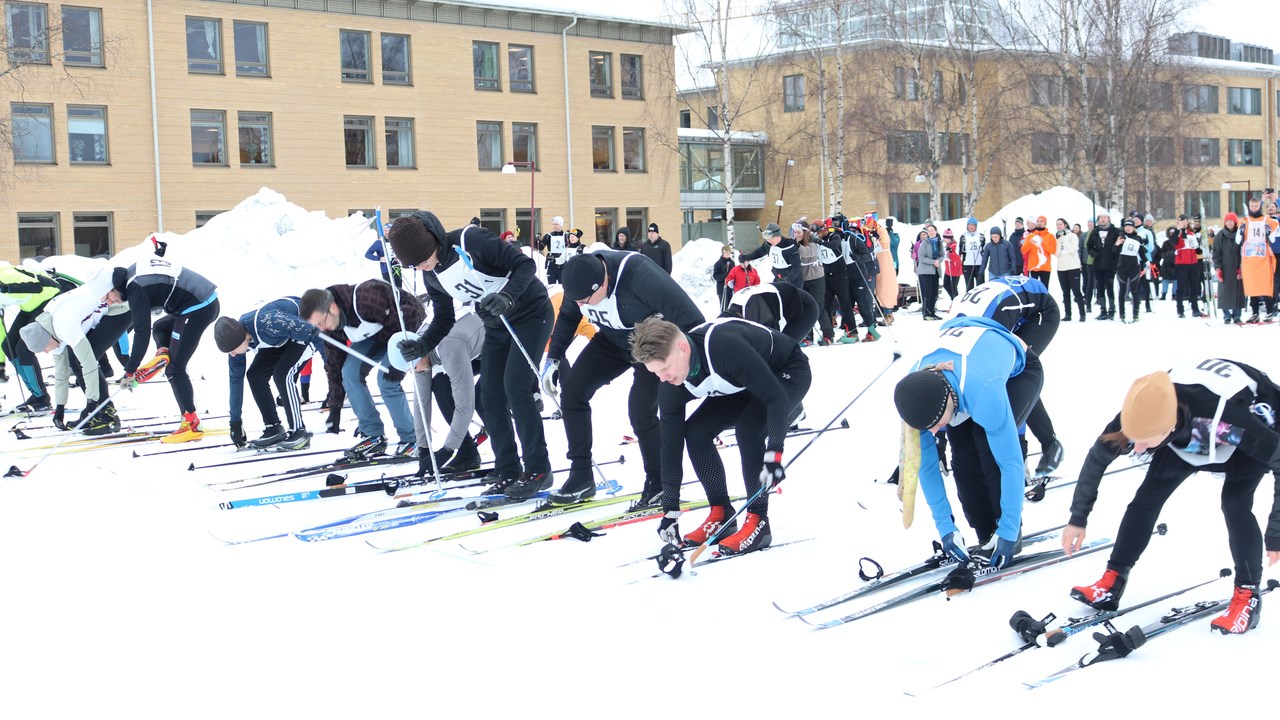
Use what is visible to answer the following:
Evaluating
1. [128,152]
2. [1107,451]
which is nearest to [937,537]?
[1107,451]

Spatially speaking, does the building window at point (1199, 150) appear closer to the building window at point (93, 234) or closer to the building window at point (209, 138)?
the building window at point (209, 138)

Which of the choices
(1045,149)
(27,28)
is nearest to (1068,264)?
(27,28)

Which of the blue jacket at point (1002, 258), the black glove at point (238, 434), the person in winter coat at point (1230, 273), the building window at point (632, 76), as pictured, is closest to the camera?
the black glove at point (238, 434)

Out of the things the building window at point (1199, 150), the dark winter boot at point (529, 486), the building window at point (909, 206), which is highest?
the building window at point (1199, 150)

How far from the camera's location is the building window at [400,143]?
3069 centimetres

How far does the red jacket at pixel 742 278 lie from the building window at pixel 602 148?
20.0 m

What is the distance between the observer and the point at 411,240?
6504 millimetres

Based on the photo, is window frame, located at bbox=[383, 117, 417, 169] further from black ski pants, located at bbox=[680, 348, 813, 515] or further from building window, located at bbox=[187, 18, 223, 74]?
black ski pants, located at bbox=[680, 348, 813, 515]

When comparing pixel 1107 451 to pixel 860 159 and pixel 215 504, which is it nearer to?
pixel 215 504

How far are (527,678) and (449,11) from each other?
96.2ft

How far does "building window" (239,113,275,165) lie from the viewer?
28.2 metres

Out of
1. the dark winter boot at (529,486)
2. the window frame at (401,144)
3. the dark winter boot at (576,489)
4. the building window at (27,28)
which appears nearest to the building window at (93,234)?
the building window at (27,28)

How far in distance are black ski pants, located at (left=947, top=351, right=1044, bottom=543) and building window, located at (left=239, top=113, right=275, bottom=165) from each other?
2594 cm

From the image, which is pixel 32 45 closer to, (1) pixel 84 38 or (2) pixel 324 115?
(1) pixel 84 38
